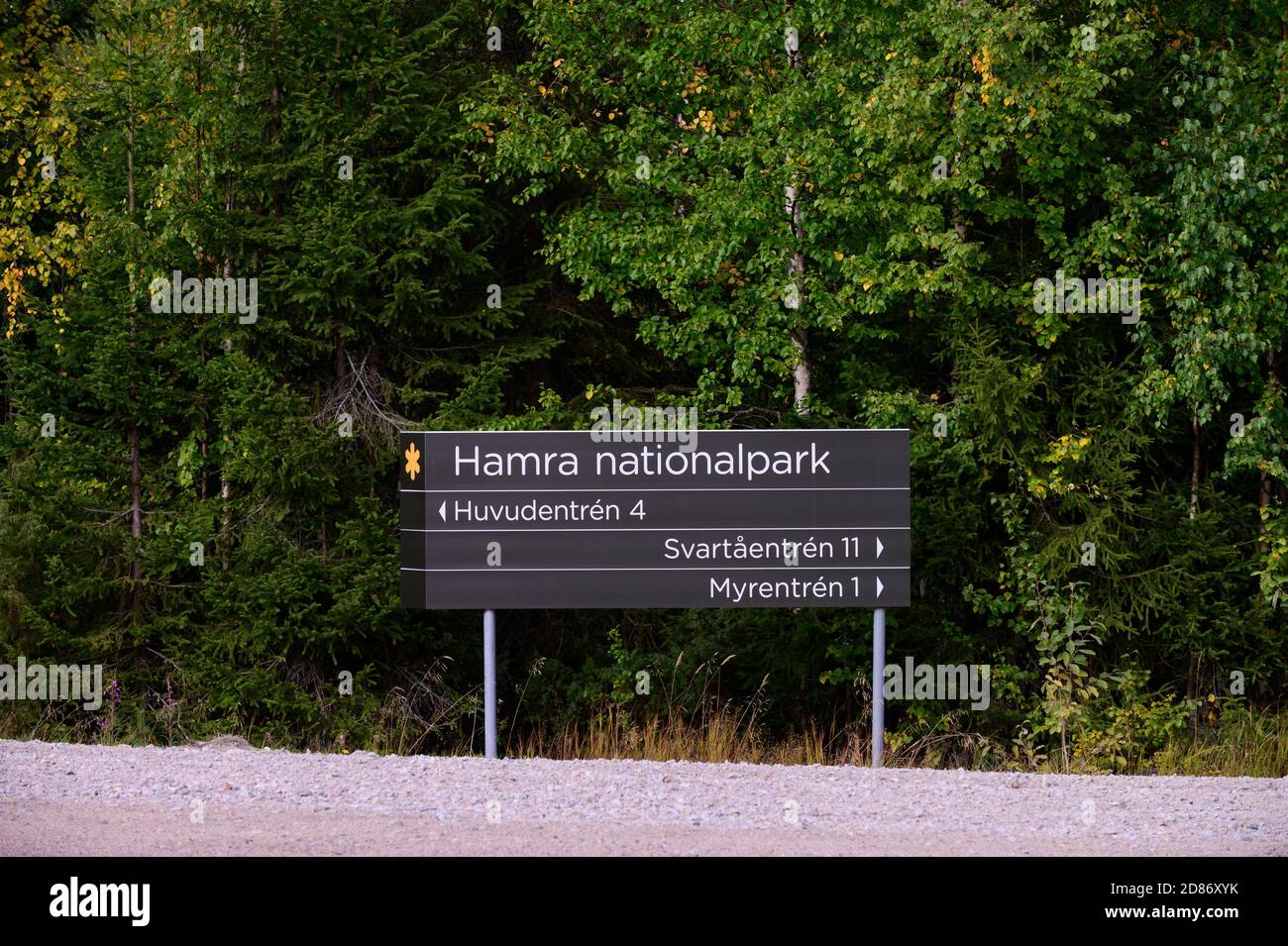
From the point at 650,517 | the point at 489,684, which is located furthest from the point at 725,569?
the point at 489,684

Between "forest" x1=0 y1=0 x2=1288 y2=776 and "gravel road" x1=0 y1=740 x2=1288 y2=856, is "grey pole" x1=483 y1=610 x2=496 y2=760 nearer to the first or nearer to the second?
"gravel road" x1=0 y1=740 x2=1288 y2=856

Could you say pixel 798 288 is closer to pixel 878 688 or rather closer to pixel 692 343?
pixel 692 343

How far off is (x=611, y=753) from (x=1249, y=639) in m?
7.18

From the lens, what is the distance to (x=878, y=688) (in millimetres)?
10023

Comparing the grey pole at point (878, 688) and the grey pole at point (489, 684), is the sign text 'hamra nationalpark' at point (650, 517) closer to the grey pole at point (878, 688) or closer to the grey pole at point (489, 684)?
the grey pole at point (489, 684)

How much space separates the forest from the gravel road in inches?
164

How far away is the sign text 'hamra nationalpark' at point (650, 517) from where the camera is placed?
9812 mm

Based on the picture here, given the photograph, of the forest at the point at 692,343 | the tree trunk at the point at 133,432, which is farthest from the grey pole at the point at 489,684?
the tree trunk at the point at 133,432

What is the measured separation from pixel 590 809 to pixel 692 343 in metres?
7.83

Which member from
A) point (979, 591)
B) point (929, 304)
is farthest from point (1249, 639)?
point (929, 304)

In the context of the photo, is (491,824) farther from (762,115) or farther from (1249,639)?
(1249,639)

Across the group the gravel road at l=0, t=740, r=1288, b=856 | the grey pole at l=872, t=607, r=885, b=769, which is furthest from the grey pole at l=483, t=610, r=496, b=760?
the grey pole at l=872, t=607, r=885, b=769

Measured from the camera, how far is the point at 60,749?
918 cm

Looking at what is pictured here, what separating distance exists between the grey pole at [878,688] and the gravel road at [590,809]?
1.28 m
